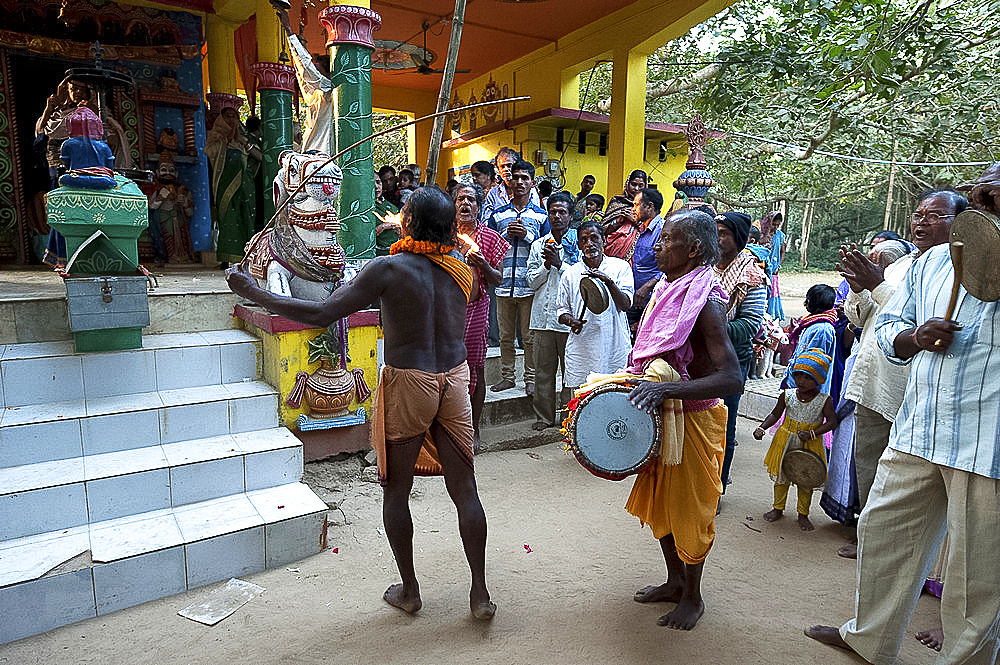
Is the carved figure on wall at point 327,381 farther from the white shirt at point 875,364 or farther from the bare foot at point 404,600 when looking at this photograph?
the white shirt at point 875,364

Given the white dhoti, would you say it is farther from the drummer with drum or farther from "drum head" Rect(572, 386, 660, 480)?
the drummer with drum

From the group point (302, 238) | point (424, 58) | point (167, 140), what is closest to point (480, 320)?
point (302, 238)

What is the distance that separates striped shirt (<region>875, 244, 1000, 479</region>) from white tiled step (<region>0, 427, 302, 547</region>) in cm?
319

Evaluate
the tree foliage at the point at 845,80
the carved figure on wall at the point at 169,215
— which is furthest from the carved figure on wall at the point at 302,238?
the carved figure on wall at the point at 169,215

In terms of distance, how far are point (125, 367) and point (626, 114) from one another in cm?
726

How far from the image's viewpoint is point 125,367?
3.87m

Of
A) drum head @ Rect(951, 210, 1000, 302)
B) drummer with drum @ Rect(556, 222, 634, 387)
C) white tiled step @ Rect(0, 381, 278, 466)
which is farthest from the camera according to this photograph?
drummer with drum @ Rect(556, 222, 634, 387)

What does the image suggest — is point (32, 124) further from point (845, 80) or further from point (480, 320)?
point (845, 80)

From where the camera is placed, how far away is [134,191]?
3936mm

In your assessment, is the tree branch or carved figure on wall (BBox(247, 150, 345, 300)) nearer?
carved figure on wall (BBox(247, 150, 345, 300))

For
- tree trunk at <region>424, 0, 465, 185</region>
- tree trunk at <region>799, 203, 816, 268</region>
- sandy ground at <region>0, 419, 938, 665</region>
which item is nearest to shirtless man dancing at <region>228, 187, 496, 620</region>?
sandy ground at <region>0, 419, 938, 665</region>

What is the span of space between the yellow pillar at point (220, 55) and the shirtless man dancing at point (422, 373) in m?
6.52

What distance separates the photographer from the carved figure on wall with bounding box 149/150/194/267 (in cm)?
739

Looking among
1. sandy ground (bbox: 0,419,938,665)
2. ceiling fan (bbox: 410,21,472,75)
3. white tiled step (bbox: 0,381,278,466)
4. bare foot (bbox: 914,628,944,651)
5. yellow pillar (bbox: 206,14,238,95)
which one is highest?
ceiling fan (bbox: 410,21,472,75)
